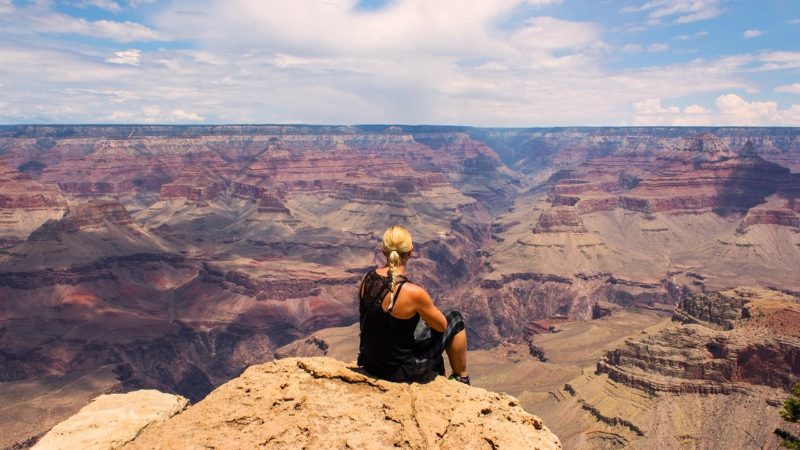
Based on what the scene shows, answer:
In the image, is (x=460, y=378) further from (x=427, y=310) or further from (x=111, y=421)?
(x=111, y=421)

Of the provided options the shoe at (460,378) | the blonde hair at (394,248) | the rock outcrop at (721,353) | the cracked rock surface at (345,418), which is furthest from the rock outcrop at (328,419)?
the rock outcrop at (721,353)

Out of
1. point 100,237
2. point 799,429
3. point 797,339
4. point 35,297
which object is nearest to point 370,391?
point 799,429

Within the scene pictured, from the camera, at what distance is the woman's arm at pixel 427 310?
41.1 ft

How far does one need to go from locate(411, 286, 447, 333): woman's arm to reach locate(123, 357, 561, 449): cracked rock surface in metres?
1.39

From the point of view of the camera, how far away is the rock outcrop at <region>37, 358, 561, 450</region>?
1084 cm

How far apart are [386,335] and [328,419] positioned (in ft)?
8.06

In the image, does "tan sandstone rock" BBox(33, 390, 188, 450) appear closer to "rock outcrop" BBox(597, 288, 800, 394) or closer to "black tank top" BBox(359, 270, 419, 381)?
"black tank top" BBox(359, 270, 419, 381)

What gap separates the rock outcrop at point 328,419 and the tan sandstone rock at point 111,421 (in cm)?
5

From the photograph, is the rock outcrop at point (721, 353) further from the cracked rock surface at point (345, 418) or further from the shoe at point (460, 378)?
the cracked rock surface at point (345, 418)

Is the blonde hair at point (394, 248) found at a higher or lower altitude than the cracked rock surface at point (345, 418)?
higher

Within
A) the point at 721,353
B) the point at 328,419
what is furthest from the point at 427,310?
the point at 721,353

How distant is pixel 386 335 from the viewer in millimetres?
13023

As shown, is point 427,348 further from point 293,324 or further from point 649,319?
point 293,324

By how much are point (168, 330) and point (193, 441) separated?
14461 centimetres
